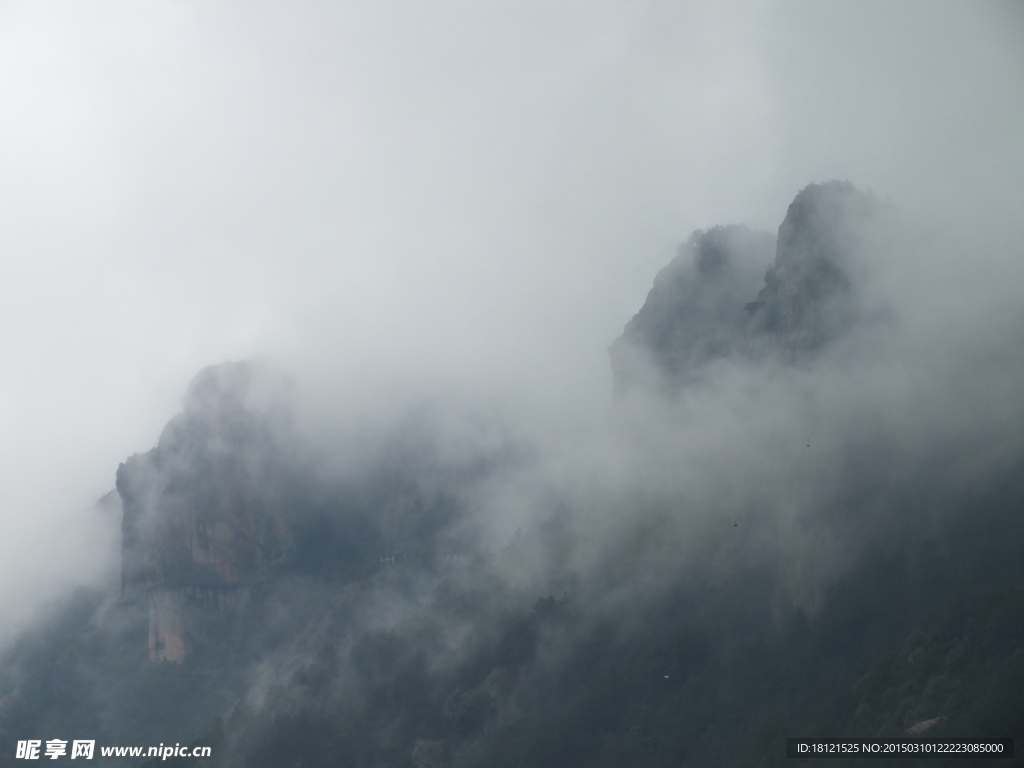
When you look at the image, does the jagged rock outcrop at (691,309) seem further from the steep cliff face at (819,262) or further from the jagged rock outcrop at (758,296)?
the steep cliff face at (819,262)

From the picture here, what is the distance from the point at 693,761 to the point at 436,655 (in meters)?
49.8

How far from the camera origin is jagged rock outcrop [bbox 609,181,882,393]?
16500 cm

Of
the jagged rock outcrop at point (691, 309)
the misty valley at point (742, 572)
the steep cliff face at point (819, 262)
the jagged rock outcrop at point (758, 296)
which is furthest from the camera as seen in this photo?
the jagged rock outcrop at point (691, 309)

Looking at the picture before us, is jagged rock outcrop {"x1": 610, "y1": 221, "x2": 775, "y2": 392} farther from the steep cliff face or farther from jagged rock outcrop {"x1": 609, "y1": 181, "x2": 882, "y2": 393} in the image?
the steep cliff face

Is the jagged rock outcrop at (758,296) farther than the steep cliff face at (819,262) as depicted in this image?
Yes

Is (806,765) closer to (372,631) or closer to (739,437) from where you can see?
(739,437)

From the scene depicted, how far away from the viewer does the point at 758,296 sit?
18450 cm

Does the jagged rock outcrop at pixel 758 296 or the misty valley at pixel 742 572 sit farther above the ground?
the jagged rock outcrop at pixel 758 296

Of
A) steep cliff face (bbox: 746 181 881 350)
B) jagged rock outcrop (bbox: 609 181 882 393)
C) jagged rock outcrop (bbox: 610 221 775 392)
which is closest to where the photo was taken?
steep cliff face (bbox: 746 181 881 350)

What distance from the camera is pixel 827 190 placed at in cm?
17225

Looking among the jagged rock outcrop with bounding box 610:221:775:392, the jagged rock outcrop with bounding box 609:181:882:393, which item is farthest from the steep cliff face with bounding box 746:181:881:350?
the jagged rock outcrop with bounding box 610:221:775:392

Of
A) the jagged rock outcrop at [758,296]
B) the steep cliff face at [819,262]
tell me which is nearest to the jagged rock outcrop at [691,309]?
the jagged rock outcrop at [758,296]

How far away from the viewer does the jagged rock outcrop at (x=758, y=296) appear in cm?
16500

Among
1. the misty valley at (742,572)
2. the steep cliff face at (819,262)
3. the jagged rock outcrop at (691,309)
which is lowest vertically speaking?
the misty valley at (742,572)
